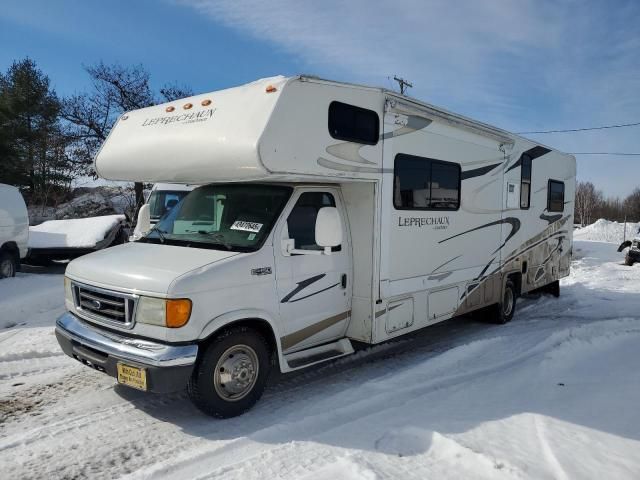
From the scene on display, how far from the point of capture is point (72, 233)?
14.1m

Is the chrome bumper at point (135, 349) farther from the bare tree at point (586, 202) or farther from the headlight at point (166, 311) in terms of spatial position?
the bare tree at point (586, 202)

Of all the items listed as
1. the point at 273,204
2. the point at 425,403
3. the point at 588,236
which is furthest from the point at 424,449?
the point at 588,236

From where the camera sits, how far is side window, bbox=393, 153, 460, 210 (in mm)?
5809

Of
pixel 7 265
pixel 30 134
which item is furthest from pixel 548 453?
pixel 30 134

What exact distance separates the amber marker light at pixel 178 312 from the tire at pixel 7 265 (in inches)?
348

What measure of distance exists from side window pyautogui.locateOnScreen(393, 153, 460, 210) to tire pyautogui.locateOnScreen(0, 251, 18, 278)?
30.5 feet

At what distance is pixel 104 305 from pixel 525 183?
24.1 ft

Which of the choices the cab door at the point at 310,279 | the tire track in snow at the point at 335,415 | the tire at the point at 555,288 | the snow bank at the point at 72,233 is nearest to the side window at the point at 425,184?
the cab door at the point at 310,279

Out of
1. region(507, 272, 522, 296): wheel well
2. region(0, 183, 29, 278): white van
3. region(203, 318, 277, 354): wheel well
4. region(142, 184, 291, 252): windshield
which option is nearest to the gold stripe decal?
region(203, 318, 277, 354): wheel well

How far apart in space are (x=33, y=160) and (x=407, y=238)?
1185 inches

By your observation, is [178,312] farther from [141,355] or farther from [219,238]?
[219,238]

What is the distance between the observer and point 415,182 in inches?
238

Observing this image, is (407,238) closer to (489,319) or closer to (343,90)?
(343,90)

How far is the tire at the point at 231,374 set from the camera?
418cm
